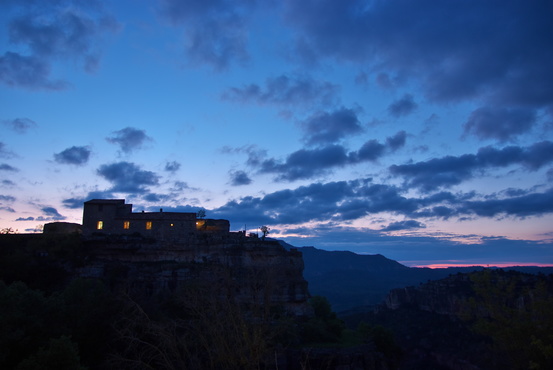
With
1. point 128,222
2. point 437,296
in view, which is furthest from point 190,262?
point 437,296

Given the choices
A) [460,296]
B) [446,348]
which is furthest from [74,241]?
[460,296]

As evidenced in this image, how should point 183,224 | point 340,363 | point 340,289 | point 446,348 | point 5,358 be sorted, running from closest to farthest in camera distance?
point 5,358 → point 340,363 → point 183,224 → point 446,348 → point 340,289

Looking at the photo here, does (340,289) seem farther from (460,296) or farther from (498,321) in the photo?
(498,321)

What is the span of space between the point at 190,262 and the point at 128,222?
10.4 m

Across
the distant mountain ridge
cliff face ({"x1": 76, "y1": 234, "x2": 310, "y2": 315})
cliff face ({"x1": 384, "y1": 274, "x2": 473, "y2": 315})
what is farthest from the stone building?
the distant mountain ridge

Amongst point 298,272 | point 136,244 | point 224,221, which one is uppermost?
point 224,221

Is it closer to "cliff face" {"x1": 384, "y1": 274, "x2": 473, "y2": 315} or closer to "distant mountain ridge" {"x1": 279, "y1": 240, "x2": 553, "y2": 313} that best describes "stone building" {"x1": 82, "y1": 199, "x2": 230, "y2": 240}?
"cliff face" {"x1": 384, "y1": 274, "x2": 473, "y2": 315}

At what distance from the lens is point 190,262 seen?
127 ft

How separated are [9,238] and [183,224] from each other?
17194mm

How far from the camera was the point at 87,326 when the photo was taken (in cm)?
2220

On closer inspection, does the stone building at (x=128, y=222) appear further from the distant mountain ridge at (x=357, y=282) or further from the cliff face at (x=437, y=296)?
the distant mountain ridge at (x=357, y=282)

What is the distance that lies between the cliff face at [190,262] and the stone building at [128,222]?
2.83m

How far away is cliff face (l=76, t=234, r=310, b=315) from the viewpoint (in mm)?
35531

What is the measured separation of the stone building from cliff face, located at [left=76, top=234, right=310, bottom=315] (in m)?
2.83
